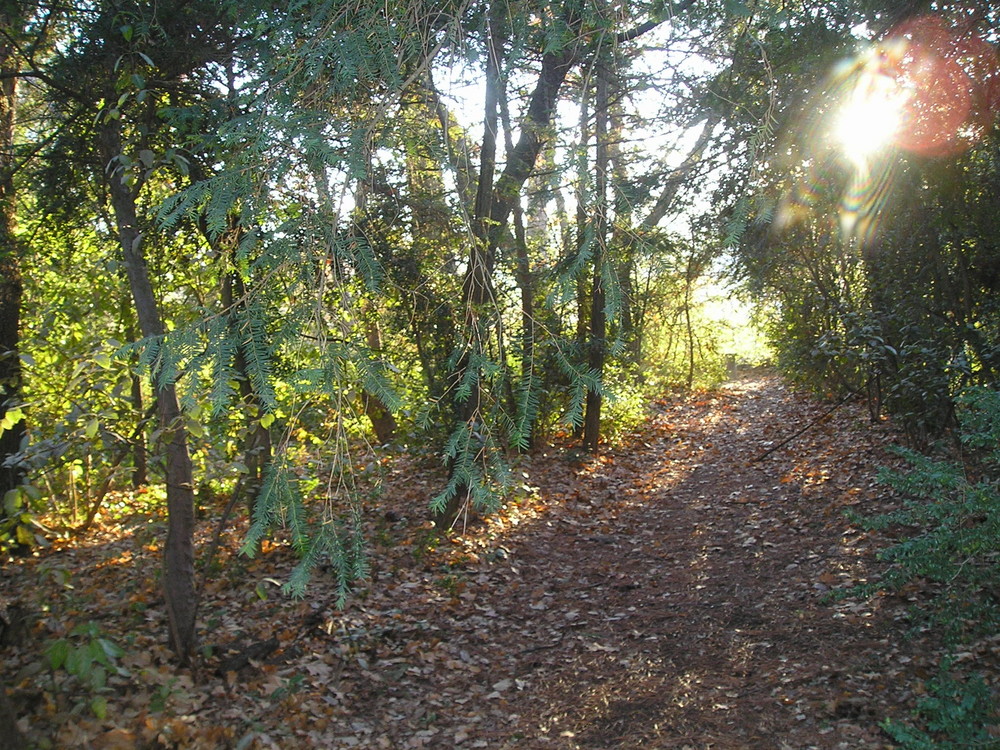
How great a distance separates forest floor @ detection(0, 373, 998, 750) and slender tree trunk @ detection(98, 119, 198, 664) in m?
0.24

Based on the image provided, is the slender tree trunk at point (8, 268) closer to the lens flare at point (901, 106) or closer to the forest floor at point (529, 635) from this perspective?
the forest floor at point (529, 635)

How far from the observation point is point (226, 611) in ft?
18.6

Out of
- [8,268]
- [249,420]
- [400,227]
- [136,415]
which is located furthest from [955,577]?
[8,268]

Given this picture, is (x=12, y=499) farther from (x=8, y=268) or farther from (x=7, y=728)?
(x=8, y=268)

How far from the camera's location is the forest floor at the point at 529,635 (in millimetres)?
4121

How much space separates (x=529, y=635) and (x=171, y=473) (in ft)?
9.47

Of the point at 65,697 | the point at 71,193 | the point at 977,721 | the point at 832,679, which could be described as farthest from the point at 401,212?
the point at 977,721

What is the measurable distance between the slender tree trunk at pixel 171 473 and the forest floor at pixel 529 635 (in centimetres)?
24

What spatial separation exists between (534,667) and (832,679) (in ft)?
6.33

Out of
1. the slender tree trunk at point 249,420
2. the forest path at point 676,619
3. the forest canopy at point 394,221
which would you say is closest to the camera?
the forest canopy at point 394,221

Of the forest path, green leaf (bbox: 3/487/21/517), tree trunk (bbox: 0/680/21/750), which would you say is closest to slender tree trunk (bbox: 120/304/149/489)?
green leaf (bbox: 3/487/21/517)

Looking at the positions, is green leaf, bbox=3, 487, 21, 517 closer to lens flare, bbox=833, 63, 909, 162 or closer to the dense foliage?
the dense foliage

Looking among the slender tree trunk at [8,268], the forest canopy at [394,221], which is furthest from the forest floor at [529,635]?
the slender tree trunk at [8,268]

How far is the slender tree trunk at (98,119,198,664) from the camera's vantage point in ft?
15.8
